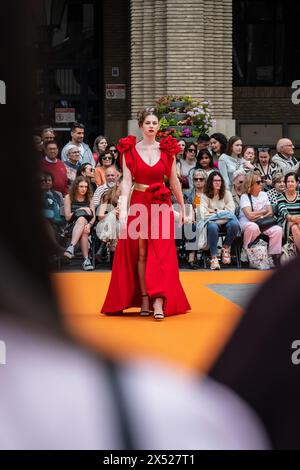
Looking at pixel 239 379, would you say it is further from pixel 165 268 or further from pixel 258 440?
pixel 165 268

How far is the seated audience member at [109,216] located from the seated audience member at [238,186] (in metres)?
1.29

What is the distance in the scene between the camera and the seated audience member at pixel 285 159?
40.3 ft

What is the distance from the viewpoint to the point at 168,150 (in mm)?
7754

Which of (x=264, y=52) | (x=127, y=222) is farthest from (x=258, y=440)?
(x=264, y=52)

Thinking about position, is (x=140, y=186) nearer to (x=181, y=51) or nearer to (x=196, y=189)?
(x=196, y=189)

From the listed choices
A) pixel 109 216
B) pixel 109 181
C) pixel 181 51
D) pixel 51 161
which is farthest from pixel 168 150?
pixel 181 51

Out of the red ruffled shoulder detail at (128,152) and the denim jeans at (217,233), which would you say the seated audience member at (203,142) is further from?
the red ruffled shoulder detail at (128,152)

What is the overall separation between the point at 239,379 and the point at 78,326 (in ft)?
0.21

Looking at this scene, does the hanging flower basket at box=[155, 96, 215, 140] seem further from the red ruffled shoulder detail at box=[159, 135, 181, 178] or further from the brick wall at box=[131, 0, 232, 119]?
the red ruffled shoulder detail at box=[159, 135, 181, 178]

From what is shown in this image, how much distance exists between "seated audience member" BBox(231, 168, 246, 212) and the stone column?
6958 millimetres

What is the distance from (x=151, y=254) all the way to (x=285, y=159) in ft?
16.4

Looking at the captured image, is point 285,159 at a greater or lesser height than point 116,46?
lesser

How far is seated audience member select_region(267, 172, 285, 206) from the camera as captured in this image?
10.3m

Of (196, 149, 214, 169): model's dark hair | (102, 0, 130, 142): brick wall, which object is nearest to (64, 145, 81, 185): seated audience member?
(196, 149, 214, 169): model's dark hair
